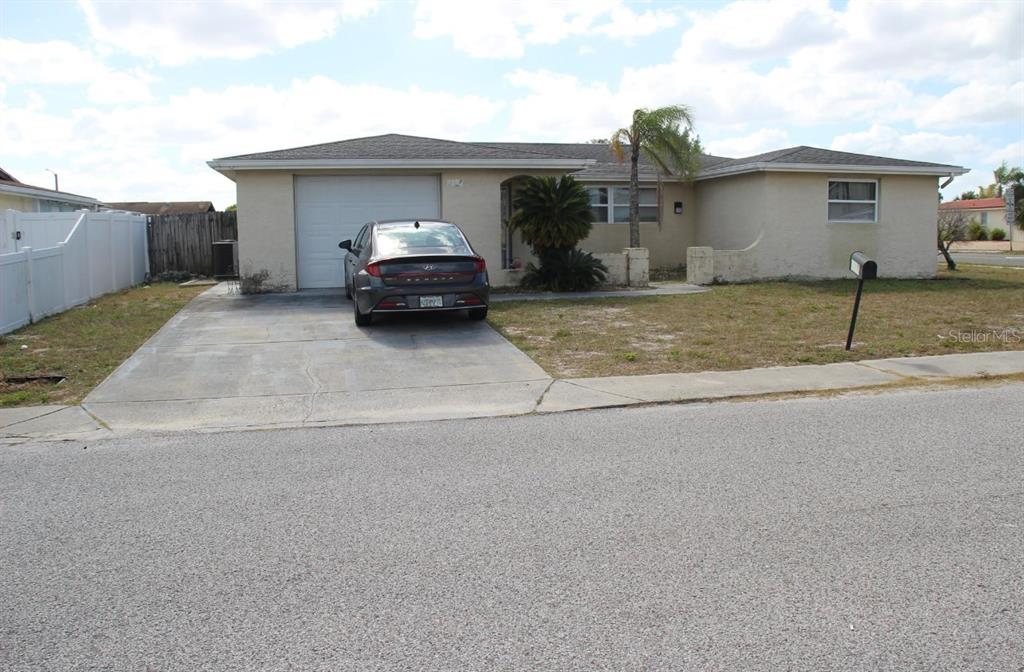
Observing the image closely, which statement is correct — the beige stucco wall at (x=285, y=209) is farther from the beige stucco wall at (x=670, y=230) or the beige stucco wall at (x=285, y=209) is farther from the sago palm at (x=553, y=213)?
the beige stucco wall at (x=670, y=230)

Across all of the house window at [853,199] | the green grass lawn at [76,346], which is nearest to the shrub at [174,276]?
the green grass lawn at [76,346]

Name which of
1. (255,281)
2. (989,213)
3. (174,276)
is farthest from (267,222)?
(989,213)

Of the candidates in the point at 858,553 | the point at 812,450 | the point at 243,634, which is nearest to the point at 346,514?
the point at 243,634

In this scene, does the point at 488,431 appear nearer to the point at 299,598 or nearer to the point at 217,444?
the point at 217,444

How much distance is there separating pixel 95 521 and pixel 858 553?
414 cm

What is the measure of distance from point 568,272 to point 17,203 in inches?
638

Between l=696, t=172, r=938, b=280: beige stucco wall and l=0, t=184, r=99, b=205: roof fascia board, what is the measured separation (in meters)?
18.2

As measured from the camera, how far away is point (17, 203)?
24328 mm

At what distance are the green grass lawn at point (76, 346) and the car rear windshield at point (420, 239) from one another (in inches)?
141

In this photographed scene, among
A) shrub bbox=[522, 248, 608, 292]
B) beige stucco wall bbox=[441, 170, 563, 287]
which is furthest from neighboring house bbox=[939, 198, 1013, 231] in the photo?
beige stucco wall bbox=[441, 170, 563, 287]

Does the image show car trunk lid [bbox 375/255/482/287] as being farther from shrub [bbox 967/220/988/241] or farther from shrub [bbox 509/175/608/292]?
shrub [bbox 967/220/988/241]

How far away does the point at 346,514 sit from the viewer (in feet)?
16.7

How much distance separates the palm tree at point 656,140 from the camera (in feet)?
70.1

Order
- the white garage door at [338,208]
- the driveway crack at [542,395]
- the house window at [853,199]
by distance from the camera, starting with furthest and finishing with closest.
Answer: the house window at [853,199], the white garage door at [338,208], the driveway crack at [542,395]
